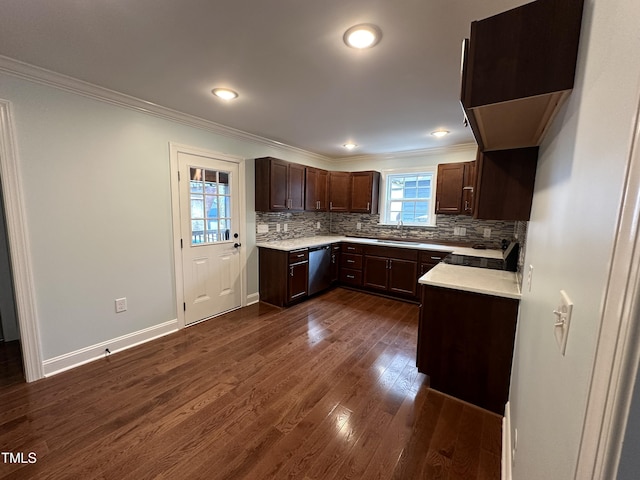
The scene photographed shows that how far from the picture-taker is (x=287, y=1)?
1.32 meters

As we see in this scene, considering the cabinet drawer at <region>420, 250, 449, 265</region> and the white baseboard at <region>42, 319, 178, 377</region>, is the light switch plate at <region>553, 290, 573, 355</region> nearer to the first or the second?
the cabinet drawer at <region>420, 250, 449, 265</region>

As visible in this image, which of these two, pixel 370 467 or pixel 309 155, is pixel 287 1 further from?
pixel 309 155

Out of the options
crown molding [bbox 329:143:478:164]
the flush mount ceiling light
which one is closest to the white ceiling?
the flush mount ceiling light

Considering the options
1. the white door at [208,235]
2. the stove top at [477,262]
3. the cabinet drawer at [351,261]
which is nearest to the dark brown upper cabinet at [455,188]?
the stove top at [477,262]

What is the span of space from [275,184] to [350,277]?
2045 millimetres

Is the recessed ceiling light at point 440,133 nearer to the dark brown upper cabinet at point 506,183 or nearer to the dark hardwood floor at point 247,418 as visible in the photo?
the dark brown upper cabinet at point 506,183

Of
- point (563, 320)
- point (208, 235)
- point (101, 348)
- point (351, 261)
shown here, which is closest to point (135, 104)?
point (208, 235)

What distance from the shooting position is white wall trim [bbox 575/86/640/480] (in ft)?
1.12

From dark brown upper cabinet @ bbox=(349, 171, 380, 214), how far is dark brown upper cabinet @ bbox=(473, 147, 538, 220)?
9.20ft

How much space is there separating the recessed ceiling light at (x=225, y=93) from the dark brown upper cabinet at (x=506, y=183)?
2.09m

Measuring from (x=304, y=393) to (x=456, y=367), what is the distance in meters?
1.18

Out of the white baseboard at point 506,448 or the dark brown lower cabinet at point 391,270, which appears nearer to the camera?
the white baseboard at point 506,448

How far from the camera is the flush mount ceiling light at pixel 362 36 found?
150 centimetres

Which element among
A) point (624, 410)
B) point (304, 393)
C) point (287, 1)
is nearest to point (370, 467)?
point (304, 393)
